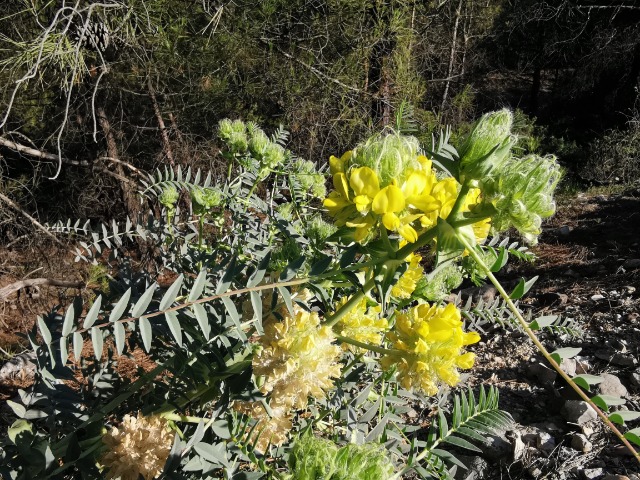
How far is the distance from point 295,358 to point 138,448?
27 centimetres

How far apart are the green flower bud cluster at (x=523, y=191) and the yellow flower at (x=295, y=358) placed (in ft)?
0.99

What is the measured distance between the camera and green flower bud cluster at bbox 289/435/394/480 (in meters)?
0.65

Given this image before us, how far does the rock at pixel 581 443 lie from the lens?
1.76m

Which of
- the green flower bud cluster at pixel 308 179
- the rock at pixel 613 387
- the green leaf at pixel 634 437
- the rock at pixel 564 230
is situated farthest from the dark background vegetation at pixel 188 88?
the green leaf at pixel 634 437

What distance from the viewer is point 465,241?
65 cm

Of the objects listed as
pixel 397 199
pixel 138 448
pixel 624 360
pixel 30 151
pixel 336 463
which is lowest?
pixel 624 360

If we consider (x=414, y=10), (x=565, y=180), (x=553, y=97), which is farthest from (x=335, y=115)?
(x=553, y=97)

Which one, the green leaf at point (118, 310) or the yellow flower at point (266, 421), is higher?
the green leaf at point (118, 310)

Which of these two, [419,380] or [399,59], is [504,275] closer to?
[399,59]

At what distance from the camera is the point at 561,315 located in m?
1.94

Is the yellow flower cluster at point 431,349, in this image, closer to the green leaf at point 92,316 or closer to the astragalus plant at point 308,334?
the astragalus plant at point 308,334

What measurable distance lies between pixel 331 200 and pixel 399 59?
3.46m

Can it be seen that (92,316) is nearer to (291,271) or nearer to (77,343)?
(77,343)

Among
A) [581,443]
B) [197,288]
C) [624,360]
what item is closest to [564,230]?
[624,360]
